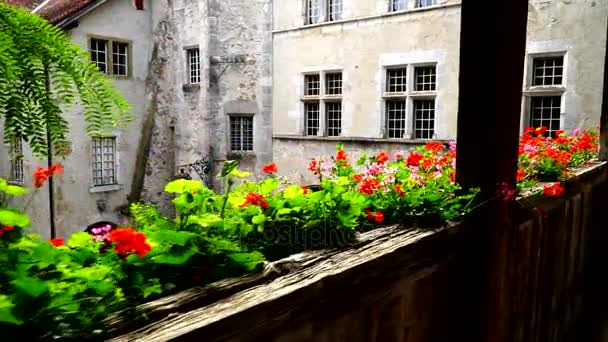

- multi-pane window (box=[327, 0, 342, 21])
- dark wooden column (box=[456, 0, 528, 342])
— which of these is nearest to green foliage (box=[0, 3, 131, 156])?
dark wooden column (box=[456, 0, 528, 342])

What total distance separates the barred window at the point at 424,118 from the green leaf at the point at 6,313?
349 inches

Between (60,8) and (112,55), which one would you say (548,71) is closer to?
(112,55)

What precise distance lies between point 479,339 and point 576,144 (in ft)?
7.63

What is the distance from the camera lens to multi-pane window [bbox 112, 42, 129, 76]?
41.0 ft

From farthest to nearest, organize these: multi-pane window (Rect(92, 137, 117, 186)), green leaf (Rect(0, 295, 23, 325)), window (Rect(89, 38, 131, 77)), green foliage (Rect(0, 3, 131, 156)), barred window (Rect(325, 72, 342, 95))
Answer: multi-pane window (Rect(92, 137, 117, 186)) → window (Rect(89, 38, 131, 77)) → barred window (Rect(325, 72, 342, 95)) → green foliage (Rect(0, 3, 131, 156)) → green leaf (Rect(0, 295, 23, 325))

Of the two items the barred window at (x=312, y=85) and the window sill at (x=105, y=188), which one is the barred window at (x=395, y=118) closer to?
the barred window at (x=312, y=85)

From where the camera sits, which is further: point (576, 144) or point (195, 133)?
point (195, 133)

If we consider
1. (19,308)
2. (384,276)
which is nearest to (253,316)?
(19,308)

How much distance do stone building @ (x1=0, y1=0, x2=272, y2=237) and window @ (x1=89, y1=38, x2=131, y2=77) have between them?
26mm

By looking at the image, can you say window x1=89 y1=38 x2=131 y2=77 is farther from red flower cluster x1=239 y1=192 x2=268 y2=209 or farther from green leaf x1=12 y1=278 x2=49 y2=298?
green leaf x1=12 y1=278 x2=49 y2=298

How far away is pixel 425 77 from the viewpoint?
9.06m

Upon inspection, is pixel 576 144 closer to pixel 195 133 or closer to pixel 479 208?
pixel 479 208

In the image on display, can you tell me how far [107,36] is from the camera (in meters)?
12.0

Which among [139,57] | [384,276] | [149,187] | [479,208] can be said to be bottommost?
[149,187]
